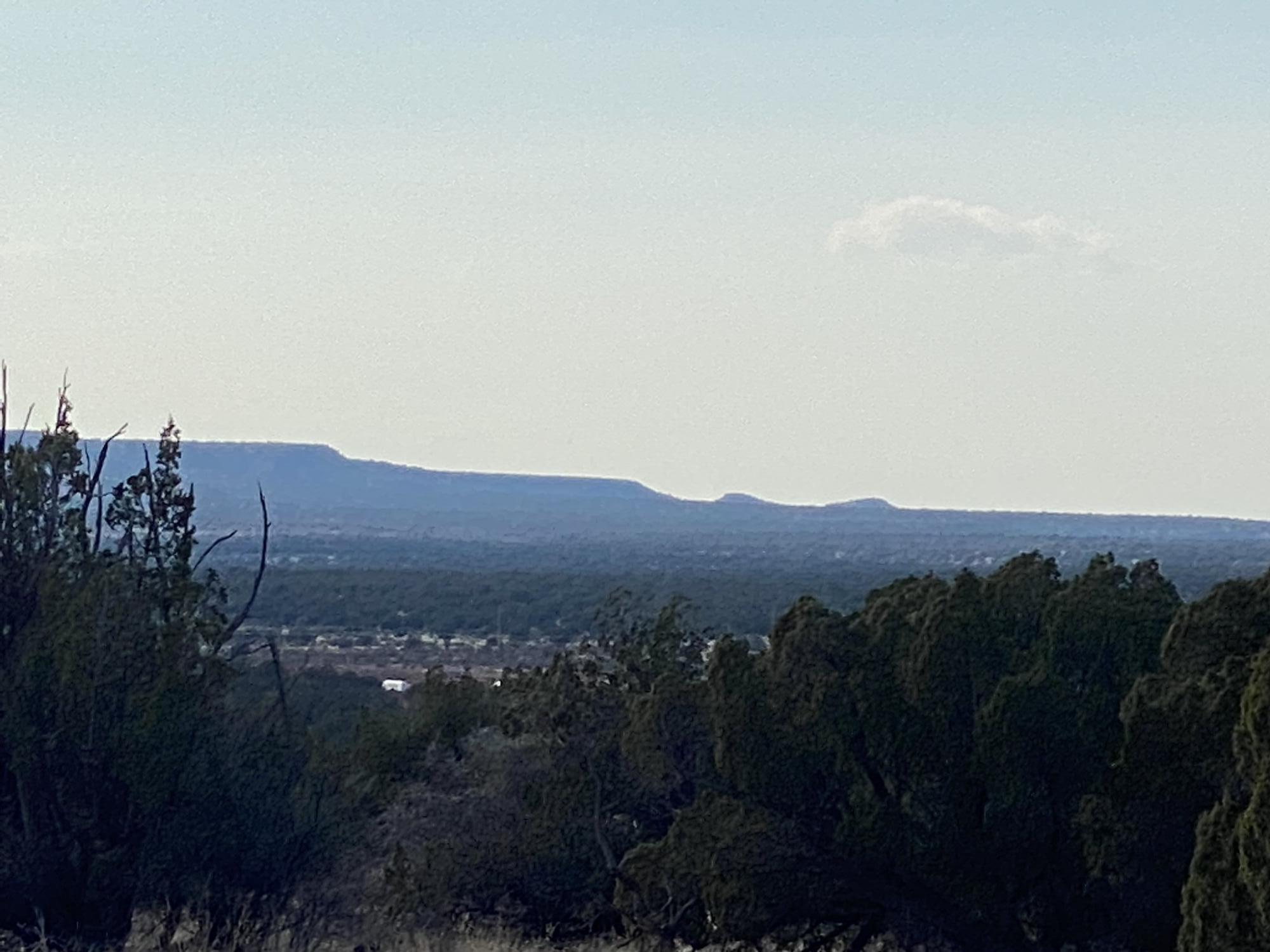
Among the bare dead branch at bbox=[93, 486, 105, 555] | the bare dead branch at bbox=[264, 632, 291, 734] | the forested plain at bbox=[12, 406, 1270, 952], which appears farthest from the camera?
the bare dead branch at bbox=[93, 486, 105, 555]

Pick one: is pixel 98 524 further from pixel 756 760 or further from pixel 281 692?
pixel 756 760

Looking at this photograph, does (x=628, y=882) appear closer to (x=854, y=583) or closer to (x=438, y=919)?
(x=438, y=919)

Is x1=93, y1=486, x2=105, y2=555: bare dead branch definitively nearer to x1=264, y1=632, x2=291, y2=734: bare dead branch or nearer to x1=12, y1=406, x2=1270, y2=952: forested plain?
x1=12, y1=406, x2=1270, y2=952: forested plain

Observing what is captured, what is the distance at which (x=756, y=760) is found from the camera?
14211 mm

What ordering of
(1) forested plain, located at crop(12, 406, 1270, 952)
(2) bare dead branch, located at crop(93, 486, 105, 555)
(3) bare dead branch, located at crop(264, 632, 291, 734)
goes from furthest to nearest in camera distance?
1. (2) bare dead branch, located at crop(93, 486, 105, 555)
2. (3) bare dead branch, located at crop(264, 632, 291, 734)
3. (1) forested plain, located at crop(12, 406, 1270, 952)

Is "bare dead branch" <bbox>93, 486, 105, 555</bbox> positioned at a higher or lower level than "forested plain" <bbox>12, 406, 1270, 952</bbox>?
higher

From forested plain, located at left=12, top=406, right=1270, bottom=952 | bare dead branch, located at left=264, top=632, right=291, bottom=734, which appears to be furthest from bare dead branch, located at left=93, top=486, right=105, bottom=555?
bare dead branch, located at left=264, top=632, right=291, bottom=734

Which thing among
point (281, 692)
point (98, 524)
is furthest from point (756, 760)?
point (98, 524)

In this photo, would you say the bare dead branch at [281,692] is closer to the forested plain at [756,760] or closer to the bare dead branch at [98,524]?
the forested plain at [756,760]

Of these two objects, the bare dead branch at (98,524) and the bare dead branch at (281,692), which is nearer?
the bare dead branch at (281,692)

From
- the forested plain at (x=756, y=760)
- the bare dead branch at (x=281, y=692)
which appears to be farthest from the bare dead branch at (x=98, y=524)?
the bare dead branch at (x=281, y=692)

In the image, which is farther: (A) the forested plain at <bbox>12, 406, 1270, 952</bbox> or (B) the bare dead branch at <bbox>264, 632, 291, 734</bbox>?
(B) the bare dead branch at <bbox>264, 632, 291, 734</bbox>

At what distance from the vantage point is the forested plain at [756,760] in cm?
1255

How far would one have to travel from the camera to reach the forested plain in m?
12.6
